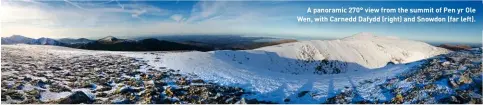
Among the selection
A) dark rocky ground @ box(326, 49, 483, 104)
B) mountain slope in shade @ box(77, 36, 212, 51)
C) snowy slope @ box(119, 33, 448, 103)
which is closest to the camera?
dark rocky ground @ box(326, 49, 483, 104)

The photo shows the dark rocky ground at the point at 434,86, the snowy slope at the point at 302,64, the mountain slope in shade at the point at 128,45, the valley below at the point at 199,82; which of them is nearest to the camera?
the dark rocky ground at the point at 434,86

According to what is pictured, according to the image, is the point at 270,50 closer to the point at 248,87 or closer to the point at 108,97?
the point at 248,87

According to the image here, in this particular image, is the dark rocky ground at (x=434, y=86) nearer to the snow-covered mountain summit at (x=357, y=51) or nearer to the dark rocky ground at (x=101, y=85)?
the dark rocky ground at (x=101, y=85)

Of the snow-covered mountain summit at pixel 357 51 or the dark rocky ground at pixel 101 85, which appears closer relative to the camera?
the dark rocky ground at pixel 101 85

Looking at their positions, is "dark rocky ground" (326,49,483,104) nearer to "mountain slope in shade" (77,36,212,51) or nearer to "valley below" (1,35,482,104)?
"valley below" (1,35,482,104)

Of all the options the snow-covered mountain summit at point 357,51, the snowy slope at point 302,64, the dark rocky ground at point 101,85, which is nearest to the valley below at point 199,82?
the dark rocky ground at point 101,85

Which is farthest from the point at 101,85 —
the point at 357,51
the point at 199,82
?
the point at 357,51

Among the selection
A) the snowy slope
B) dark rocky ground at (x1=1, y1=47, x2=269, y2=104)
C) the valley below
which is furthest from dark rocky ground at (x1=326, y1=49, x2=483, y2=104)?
dark rocky ground at (x1=1, y1=47, x2=269, y2=104)

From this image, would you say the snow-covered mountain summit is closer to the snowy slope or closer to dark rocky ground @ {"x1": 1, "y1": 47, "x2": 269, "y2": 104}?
the snowy slope

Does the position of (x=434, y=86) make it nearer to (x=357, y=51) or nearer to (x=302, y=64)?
(x=302, y=64)

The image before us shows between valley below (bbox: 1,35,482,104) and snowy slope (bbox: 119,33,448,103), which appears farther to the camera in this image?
snowy slope (bbox: 119,33,448,103)

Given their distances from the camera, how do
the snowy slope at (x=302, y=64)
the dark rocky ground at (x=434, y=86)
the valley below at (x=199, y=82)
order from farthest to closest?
the snowy slope at (x=302, y=64)
the valley below at (x=199, y=82)
the dark rocky ground at (x=434, y=86)

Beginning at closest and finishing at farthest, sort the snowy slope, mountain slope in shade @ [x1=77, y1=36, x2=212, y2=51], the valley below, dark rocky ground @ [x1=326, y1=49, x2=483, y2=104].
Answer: dark rocky ground @ [x1=326, y1=49, x2=483, y2=104] → the valley below → the snowy slope → mountain slope in shade @ [x1=77, y1=36, x2=212, y2=51]
